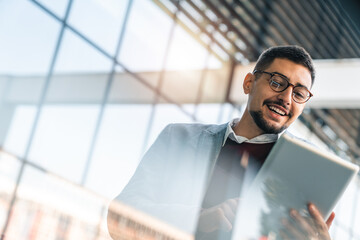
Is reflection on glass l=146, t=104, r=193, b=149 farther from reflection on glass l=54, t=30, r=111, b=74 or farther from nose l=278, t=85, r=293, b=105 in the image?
nose l=278, t=85, r=293, b=105

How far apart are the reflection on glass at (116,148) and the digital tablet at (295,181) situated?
5741mm

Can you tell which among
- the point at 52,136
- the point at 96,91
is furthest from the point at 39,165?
the point at 96,91

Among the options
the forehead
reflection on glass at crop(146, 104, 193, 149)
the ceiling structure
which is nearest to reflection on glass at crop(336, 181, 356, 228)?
the ceiling structure

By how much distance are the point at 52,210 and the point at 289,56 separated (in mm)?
5863

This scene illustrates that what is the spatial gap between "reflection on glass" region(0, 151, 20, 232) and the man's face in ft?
16.8

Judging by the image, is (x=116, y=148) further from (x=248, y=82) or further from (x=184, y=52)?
(x=248, y=82)

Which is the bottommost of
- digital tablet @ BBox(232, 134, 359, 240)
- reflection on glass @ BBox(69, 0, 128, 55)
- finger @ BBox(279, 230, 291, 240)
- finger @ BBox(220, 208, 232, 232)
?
finger @ BBox(279, 230, 291, 240)

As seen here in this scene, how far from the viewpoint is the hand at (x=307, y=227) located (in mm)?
1064

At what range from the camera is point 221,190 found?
1370 mm

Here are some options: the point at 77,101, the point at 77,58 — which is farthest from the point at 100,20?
the point at 77,101

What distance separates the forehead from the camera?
1.35m

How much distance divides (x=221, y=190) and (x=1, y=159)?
5144 mm

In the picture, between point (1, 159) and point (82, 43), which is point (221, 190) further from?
point (82, 43)

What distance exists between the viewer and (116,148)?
7.39 metres
